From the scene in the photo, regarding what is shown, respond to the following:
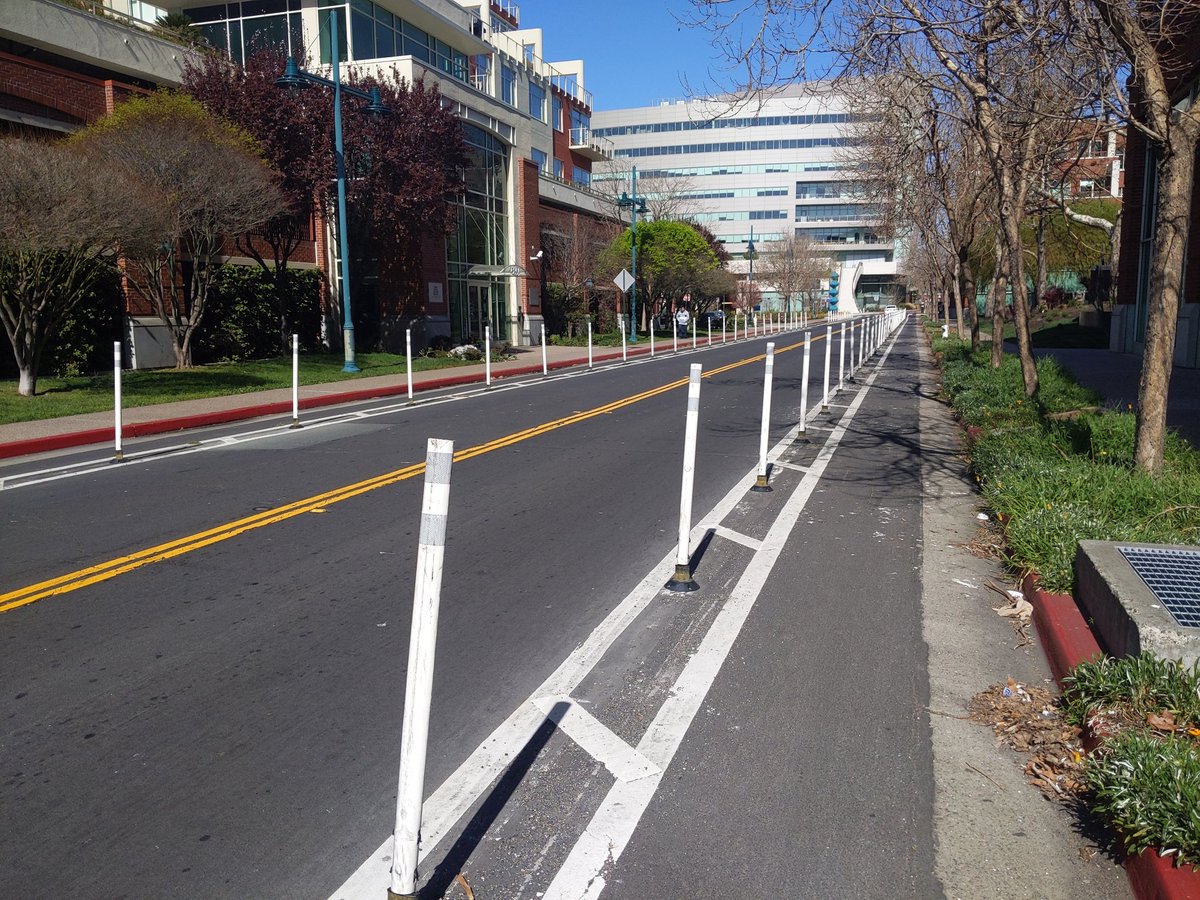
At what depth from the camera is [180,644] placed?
540 centimetres

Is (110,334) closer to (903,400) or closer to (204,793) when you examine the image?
(903,400)

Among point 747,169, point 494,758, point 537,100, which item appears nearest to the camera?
point 494,758

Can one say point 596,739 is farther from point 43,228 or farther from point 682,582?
point 43,228

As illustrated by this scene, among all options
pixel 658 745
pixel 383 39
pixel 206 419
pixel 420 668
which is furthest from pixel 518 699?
pixel 383 39

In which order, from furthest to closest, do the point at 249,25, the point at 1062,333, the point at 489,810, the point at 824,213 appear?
1. the point at 824,213
2. the point at 1062,333
3. the point at 249,25
4. the point at 489,810

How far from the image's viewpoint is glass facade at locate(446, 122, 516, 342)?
128ft

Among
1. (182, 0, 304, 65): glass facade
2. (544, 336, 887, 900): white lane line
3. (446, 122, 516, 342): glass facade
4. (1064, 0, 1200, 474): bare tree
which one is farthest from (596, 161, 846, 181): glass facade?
(544, 336, 887, 900): white lane line

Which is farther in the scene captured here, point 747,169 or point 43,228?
point 747,169

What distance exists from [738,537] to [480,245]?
114 feet

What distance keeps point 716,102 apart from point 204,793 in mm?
9884

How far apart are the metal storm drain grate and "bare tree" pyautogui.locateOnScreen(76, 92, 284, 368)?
17.4m

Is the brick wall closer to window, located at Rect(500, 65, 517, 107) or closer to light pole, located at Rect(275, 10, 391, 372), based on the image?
light pole, located at Rect(275, 10, 391, 372)

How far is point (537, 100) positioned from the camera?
2174 inches

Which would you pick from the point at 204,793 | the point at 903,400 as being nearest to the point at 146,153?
the point at 903,400
